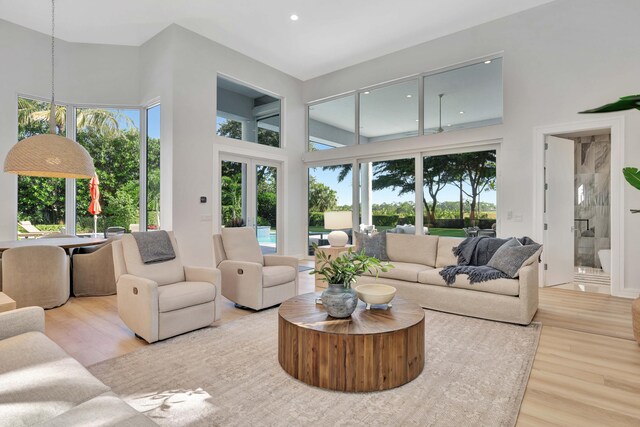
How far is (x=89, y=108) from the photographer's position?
602cm

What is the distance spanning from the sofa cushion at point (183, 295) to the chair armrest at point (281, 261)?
112cm

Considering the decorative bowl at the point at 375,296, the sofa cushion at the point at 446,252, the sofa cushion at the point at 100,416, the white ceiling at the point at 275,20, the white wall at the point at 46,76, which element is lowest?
the sofa cushion at the point at 100,416

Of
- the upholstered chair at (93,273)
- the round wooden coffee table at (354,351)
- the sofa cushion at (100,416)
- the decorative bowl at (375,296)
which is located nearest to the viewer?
the sofa cushion at (100,416)

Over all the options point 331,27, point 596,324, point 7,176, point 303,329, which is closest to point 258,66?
point 331,27

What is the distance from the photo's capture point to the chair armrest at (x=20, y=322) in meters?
1.81

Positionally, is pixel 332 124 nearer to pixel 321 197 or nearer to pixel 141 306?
pixel 321 197

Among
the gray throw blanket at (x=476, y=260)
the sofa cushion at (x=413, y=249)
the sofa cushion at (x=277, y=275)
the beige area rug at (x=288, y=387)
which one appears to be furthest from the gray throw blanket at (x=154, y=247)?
the gray throw blanket at (x=476, y=260)

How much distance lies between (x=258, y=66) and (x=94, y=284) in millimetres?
4712

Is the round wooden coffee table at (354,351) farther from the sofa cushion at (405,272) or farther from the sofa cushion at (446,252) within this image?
the sofa cushion at (446,252)

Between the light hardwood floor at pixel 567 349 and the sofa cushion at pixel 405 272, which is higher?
the sofa cushion at pixel 405 272

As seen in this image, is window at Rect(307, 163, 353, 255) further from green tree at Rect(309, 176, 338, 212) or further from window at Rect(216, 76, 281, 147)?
window at Rect(216, 76, 281, 147)

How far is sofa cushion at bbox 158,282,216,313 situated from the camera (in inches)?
116

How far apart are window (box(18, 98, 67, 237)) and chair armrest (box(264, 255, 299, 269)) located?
12.8 ft

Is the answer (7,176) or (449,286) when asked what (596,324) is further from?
(7,176)
